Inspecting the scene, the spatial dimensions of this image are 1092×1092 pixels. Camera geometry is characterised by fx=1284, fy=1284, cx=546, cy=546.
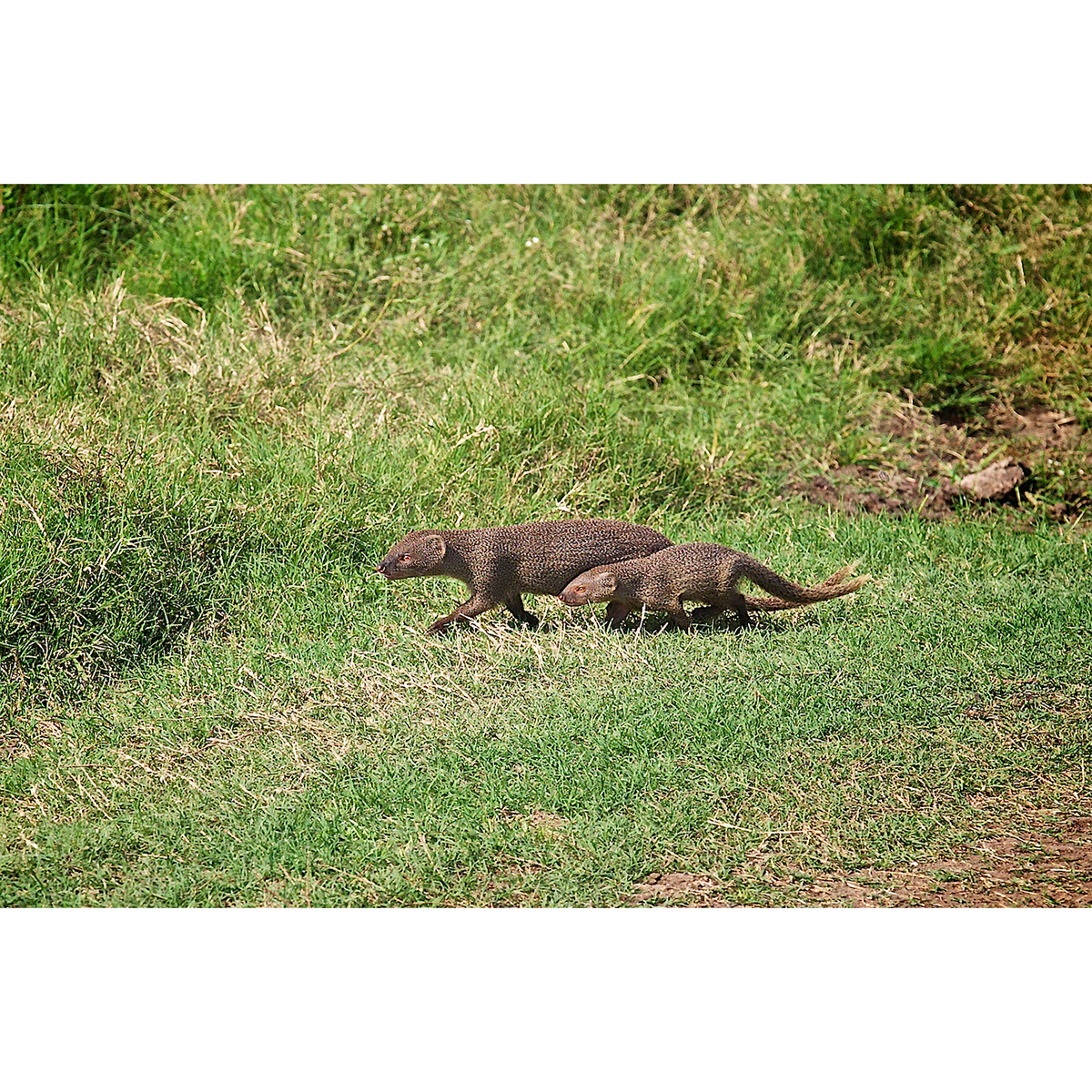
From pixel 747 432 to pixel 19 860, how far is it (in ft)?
13.7

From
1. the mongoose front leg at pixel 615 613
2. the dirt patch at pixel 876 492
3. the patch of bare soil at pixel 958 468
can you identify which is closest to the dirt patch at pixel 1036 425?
the patch of bare soil at pixel 958 468

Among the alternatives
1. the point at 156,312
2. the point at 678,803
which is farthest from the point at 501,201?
the point at 678,803

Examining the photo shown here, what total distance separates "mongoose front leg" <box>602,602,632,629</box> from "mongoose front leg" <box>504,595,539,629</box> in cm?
29

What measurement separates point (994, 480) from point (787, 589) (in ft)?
7.03

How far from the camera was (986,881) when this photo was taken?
387 cm

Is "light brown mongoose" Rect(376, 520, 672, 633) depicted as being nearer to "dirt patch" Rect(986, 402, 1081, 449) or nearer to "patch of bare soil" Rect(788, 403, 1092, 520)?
"patch of bare soil" Rect(788, 403, 1092, 520)

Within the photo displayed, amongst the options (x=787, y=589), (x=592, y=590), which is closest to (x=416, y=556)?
(x=592, y=590)

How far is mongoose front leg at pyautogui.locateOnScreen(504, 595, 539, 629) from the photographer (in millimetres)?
5051

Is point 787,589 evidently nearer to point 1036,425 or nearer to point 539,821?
point 539,821

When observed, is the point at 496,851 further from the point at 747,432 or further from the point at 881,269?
the point at 881,269

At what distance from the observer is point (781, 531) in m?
6.00

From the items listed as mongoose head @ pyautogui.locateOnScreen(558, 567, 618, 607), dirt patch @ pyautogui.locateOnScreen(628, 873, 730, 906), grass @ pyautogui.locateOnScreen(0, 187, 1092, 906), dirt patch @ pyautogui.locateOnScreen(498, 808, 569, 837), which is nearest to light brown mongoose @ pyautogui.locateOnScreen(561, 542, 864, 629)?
mongoose head @ pyautogui.locateOnScreen(558, 567, 618, 607)

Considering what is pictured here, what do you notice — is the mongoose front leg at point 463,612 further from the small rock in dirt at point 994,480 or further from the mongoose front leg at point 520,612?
the small rock in dirt at point 994,480

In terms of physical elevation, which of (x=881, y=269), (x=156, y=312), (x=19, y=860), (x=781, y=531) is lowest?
(x=19, y=860)
